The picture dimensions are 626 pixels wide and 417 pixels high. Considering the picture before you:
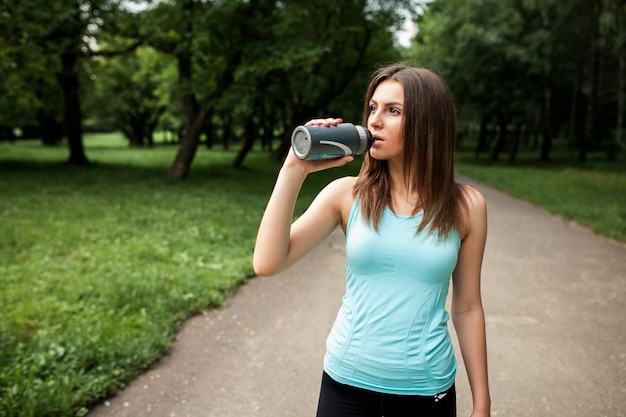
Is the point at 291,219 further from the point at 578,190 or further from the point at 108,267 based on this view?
the point at 578,190

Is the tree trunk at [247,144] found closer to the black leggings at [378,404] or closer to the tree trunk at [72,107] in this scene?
the tree trunk at [72,107]

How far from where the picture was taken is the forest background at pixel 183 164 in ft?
14.3

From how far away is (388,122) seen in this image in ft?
5.36

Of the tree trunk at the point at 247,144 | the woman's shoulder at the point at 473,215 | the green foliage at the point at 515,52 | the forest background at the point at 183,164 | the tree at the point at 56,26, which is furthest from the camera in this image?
the green foliage at the point at 515,52

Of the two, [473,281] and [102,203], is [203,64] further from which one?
[473,281]

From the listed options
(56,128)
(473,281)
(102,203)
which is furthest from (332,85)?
(56,128)

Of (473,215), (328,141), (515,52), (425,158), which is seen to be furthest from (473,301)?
(515,52)

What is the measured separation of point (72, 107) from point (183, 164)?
21.8ft

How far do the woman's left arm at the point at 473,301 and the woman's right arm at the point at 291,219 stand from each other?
452mm

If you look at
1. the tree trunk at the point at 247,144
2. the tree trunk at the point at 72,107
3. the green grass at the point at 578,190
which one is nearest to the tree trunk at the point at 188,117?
the tree trunk at the point at 72,107

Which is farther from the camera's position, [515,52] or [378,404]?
[515,52]

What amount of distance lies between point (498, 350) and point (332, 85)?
54.0ft

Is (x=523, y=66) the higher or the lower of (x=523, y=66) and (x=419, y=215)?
the higher

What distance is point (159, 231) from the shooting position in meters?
8.37
